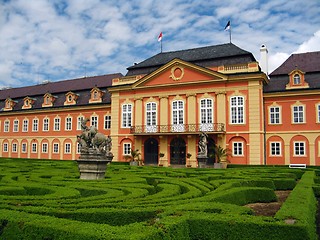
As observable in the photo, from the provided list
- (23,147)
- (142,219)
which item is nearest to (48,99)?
(23,147)

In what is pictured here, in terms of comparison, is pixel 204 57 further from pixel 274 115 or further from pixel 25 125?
pixel 25 125

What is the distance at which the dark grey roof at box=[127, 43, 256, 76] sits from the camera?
29.4 meters

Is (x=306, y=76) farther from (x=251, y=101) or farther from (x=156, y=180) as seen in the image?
(x=156, y=180)

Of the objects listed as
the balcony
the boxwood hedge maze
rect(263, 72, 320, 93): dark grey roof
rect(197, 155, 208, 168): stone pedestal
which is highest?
rect(263, 72, 320, 93): dark grey roof

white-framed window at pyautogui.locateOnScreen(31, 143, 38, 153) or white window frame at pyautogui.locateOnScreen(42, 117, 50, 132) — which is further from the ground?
white window frame at pyautogui.locateOnScreen(42, 117, 50, 132)

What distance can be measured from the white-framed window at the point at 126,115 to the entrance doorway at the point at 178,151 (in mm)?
4993

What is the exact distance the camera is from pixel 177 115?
30.5m

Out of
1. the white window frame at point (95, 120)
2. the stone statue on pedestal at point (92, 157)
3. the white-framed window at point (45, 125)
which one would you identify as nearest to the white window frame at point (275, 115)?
the white window frame at point (95, 120)

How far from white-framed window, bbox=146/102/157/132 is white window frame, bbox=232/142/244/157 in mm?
7556

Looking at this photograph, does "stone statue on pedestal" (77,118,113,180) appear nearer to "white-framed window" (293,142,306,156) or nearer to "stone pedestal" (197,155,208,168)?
"stone pedestal" (197,155,208,168)

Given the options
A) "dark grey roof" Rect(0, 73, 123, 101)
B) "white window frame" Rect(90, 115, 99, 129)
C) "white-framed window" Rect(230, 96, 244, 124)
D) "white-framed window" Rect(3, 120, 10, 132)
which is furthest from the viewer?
"white-framed window" Rect(3, 120, 10, 132)

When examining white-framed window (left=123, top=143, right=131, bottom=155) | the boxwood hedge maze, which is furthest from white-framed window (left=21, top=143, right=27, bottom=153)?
the boxwood hedge maze

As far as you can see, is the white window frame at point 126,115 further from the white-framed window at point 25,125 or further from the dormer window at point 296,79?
the white-framed window at point 25,125

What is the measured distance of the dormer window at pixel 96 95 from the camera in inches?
1438
